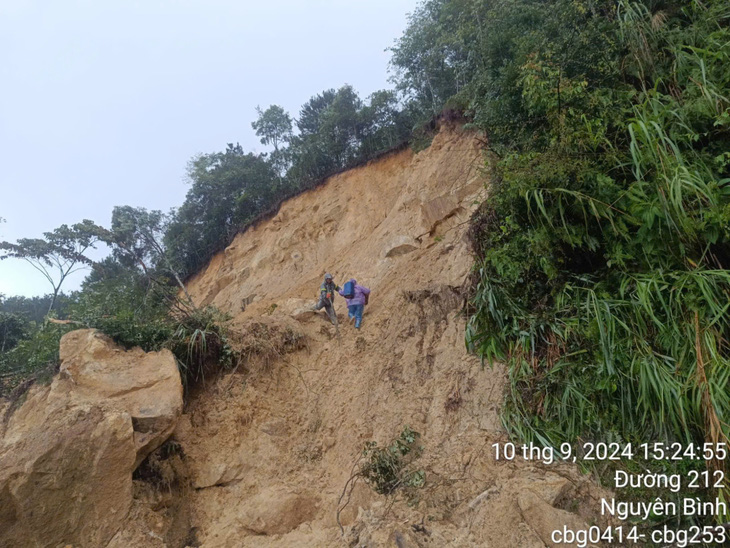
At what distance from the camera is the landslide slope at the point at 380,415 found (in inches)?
154

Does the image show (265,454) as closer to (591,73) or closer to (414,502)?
(414,502)

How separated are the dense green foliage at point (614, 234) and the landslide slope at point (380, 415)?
66cm

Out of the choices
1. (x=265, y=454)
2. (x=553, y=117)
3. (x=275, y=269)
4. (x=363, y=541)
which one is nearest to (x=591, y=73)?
(x=553, y=117)

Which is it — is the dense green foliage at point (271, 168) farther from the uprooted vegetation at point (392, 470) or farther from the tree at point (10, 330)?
the uprooted vegetation at point (392, 470)

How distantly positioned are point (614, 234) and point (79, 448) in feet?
20.8

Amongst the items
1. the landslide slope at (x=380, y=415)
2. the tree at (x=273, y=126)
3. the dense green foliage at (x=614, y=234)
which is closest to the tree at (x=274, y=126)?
the tree at (x=273, y=126)

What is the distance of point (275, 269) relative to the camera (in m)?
13.5

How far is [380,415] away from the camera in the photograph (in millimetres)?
5910

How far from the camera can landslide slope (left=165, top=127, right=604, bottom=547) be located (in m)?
3.90

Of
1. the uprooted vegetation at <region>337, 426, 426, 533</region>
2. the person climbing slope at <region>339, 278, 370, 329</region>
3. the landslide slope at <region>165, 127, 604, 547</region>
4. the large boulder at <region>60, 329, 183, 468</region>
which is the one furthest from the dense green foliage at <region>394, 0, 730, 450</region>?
the large boulder at <region>60, 329, 183, 468</region>

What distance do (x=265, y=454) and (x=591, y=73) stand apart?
21.9ft

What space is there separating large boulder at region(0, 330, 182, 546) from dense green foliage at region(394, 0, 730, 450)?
4330 millimetres

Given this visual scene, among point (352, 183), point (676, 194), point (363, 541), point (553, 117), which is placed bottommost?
point (363, 541)

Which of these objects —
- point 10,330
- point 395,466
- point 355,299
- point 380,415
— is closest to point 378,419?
point 380,415
